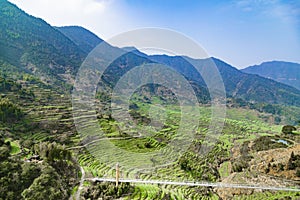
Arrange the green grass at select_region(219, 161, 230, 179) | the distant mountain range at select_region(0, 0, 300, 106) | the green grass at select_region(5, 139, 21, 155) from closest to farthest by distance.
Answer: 1. the green grass at select_region(5, 139, 21, 155)
2. the green grass at select_region(219, 161, 230, 179)
3. the distant mountain range at select_region(0, 0, 300, 106)

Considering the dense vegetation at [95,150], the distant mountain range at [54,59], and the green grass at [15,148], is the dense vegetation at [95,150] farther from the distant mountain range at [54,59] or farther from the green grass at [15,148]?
the distant mountain range at [54,59]

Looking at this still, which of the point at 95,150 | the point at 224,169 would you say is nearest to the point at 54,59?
the point at 95,150

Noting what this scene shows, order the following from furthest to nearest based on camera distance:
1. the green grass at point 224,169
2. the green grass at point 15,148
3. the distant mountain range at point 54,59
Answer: the distant mountain range at point 54,59, the green grass at point 224,169, the green grass at point 15,148

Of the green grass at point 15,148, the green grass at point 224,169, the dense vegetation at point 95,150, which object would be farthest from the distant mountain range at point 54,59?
the green grass at point 15,148

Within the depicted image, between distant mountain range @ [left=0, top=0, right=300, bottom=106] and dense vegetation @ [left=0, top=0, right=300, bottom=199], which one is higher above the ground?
distant mountain range @ [left=0, top=0, right=300, bottom=106]

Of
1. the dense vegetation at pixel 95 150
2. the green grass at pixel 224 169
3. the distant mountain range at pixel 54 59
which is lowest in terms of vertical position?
the green grass at pixel 224 169

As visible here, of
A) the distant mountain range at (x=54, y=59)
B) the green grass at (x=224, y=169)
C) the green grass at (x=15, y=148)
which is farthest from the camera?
the distant mountain range at (x=54, y=59)

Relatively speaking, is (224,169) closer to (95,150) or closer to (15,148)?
(95,150)

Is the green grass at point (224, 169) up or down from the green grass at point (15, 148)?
down

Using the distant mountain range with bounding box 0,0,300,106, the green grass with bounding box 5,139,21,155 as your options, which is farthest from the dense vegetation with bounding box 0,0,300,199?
the distant mountain range with bounding box 0,0,300,106

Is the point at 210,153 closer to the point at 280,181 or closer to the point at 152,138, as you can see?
the point at 152,138

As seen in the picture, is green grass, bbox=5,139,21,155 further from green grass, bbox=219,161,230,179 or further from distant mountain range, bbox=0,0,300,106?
green grass, bbox=219,161,230,179

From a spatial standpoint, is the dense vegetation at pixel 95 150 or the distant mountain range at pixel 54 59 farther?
the distant mountain range at pixel 54 59

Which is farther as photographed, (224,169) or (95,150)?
(224,169)
